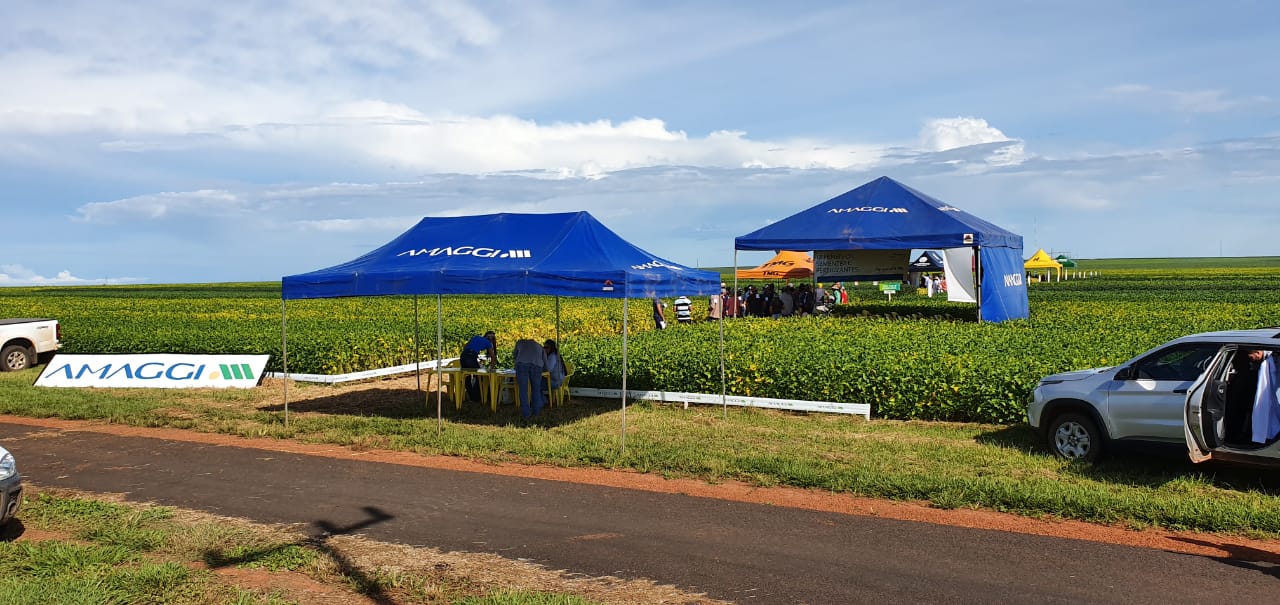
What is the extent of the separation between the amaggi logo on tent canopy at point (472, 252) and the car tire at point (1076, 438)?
7.88 metres

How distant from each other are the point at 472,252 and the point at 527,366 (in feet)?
6.75

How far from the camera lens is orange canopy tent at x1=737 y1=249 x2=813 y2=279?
40344mm

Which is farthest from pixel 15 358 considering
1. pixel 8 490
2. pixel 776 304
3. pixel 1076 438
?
pixel 1076 438

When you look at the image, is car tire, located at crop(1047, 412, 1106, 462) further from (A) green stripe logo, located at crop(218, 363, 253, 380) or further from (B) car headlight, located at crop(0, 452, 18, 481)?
(A) green stripe logo, located at crop(218, 363, 253, 380)

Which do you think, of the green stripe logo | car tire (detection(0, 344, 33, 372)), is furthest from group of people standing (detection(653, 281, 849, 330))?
car tire (detection(0, 344, 33, 372))

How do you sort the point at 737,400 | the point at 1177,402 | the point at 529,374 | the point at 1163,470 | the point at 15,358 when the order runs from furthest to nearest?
the point at 15,358, the point at 737,400, the point at 529,374, the point at 1163,470, the point at 1177,402

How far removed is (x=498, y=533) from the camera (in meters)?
8.70

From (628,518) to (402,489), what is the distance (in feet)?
9.75

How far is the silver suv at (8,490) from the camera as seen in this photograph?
27.3 feet

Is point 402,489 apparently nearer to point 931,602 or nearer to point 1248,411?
point 931,602

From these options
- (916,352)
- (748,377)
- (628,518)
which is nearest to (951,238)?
Answer: (916,352)

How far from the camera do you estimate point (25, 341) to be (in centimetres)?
2538

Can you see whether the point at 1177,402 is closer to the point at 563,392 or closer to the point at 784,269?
the point at 563,392

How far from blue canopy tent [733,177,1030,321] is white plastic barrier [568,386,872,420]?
10781mm
